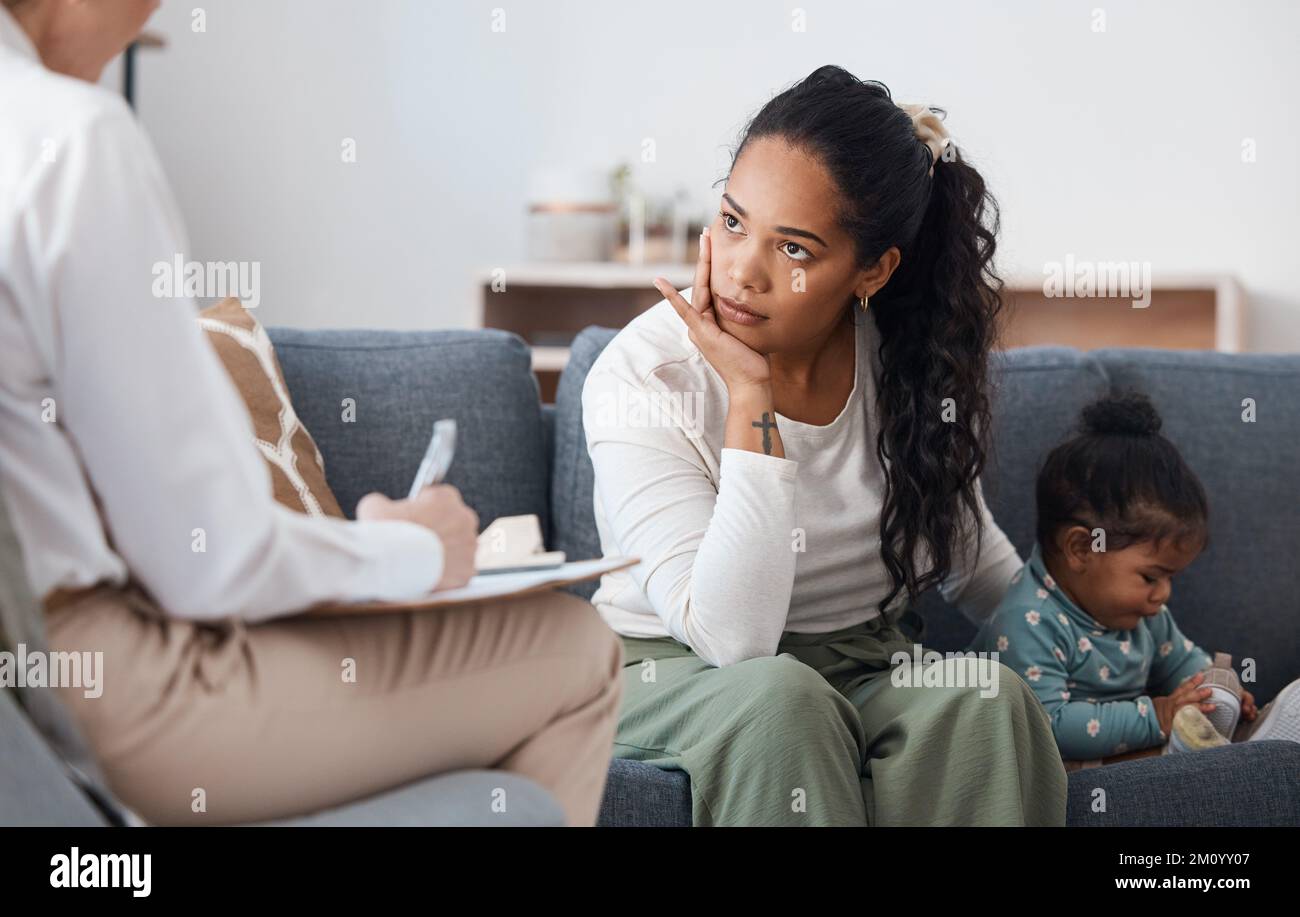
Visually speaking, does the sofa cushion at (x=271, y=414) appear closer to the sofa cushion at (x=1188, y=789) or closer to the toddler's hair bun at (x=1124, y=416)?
the sofa cushion at (x=1188, y=789)

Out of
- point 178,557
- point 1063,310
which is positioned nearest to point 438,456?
point 178,557

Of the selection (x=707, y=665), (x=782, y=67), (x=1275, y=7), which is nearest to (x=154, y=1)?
(x=707, y=665)

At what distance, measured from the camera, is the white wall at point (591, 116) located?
348 centimetres

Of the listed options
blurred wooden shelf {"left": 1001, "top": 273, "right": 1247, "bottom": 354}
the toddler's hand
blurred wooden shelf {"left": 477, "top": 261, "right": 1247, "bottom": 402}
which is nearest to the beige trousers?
the toddler's hand

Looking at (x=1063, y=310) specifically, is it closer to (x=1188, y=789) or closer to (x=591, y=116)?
(x=591, y=116)

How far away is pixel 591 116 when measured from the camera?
3787 millimetres

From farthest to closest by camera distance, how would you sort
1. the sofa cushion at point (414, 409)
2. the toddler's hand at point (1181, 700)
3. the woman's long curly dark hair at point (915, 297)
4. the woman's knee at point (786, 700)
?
1. the sofa cushion at point (414, 409)
2. the toddler's hand at point (1181, 700)
3. the woman's long curly dark hair at point (915, 297)
4. the woman's knee at point (786, 700)

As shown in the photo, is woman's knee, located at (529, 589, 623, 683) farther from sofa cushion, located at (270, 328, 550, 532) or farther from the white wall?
the white wall

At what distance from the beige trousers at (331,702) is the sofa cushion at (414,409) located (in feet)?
2.78

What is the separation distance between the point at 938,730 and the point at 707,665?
275 mm

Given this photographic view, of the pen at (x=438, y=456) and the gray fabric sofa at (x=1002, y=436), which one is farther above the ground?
the pen at (x=438, y=456)

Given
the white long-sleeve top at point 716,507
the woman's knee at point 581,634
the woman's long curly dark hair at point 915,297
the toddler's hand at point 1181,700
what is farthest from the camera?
the toddler's hand at point 1181,700

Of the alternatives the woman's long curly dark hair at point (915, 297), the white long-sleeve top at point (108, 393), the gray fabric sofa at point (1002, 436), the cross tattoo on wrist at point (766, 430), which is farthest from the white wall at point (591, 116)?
the white long-sleeve top at point (108, 393)
